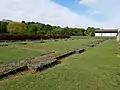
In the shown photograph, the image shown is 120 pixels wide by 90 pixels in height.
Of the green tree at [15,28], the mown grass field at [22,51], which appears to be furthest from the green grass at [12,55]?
the green tree at [15,28]

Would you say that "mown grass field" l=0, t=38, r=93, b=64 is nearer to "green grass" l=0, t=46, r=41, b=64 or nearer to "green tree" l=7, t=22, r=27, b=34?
"green grass" l=0, t=46, r=41, b=64

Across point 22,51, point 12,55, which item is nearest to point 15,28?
point 22,51

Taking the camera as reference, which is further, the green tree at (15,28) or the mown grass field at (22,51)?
the green tree at (15,28)

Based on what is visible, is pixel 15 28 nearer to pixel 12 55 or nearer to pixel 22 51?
pixel 22 51

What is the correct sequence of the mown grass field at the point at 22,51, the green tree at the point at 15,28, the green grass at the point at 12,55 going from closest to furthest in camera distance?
1. the green grass at the point at 12,55
2. the mown grass field at the point at 22,51
3. the green tree at the point at 15,28

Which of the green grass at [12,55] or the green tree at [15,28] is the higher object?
the green tree at [15,28]

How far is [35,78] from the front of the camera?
26.1 ft

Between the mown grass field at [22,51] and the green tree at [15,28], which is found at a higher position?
the green tree at [15,28]

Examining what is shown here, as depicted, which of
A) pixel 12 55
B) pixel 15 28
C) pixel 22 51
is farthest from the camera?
pixel 15 28

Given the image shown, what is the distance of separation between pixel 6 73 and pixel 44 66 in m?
2.60

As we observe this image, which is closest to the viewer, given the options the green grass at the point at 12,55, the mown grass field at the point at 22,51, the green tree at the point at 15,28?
the green grass at the point at 12,55

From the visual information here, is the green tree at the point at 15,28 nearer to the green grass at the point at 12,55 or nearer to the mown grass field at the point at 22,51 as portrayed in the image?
the mown grass field at the point at 22,51

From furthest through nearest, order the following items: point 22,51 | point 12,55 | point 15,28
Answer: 1. point 15,28
2. point 22,51
3. point 12,55

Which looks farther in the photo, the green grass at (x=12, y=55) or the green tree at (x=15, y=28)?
the green tree at (x=15, y=28)
